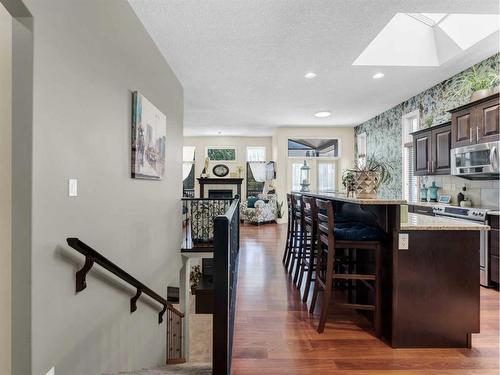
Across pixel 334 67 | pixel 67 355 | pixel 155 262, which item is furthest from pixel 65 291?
pixel 334 67

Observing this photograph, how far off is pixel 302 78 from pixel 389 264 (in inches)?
135

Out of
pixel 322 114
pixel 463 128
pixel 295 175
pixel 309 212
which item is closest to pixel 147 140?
pixel 309 212

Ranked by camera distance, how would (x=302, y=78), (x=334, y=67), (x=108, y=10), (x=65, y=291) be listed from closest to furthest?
(x=65, y=291) < (x=108, y=10) < (x=334, y=67) < (x=302, y=78)

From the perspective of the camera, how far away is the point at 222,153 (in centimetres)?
1127

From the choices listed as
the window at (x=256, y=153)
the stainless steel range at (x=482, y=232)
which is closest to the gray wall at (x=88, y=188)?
the stainless steel range at (x=482, y=232)

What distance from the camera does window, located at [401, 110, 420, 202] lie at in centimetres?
632

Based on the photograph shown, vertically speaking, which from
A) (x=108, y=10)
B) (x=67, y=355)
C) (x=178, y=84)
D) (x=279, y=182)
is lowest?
(x=67, y=355)

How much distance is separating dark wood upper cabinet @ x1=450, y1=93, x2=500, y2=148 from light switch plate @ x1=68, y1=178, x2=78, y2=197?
4208mm

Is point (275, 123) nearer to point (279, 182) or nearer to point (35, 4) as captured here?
point (279, 182)

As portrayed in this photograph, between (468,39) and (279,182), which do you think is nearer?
(468,39)

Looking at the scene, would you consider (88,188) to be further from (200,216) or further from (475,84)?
(475,84)

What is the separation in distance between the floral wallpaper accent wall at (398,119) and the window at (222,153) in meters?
4.36

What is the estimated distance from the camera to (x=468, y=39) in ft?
12.6

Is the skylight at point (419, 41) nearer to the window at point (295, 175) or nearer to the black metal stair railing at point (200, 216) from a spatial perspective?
the black metal stair railing at point (200, 216)
